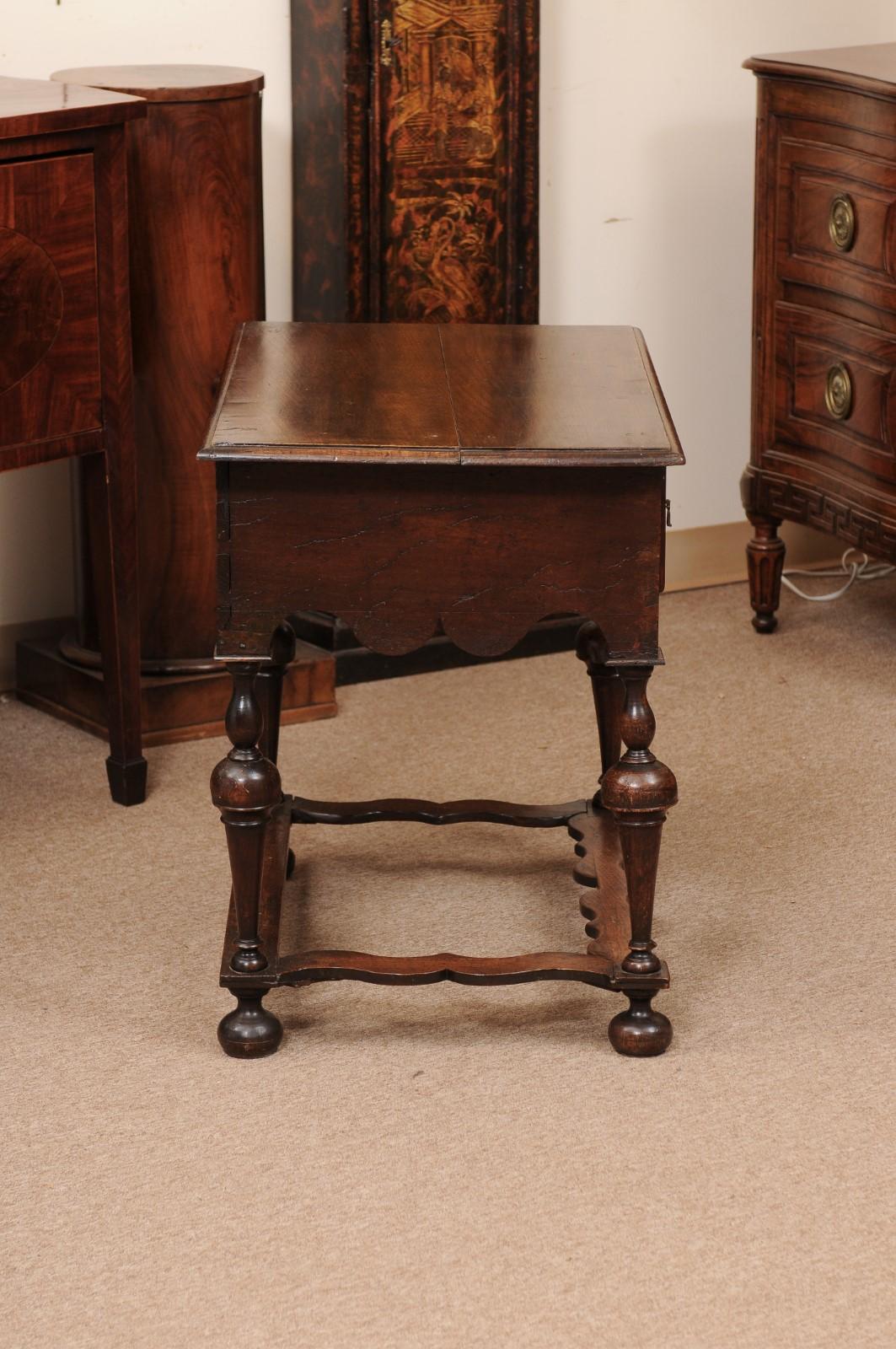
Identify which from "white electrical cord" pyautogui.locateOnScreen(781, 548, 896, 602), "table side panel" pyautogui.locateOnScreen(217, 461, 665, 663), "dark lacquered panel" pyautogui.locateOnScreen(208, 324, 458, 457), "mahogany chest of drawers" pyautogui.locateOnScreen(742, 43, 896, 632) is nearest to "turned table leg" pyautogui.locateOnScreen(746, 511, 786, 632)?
"mahogany chest of drawers" pyautogui.locateOnScreen(742, 43, 896, 632)

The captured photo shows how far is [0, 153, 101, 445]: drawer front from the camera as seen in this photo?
2.22 m

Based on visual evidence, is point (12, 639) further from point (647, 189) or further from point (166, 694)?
point (647, 189)

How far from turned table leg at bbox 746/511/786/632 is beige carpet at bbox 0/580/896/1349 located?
21.1 inches

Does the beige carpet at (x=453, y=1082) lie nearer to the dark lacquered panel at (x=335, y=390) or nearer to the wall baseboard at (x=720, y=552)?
the dark lacquered panel at (x=335, y=390)

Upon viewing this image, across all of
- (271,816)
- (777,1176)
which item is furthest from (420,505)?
(777,1176)

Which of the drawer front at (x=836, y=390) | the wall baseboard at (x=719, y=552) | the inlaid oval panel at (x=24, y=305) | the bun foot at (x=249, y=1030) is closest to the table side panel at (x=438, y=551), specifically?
the bun foot at (x=249, y=1030)

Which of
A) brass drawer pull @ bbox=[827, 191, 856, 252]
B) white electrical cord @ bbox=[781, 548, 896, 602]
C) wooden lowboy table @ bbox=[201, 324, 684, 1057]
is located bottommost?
white electrical cord @ bbox=[781, 548, 896, 602]

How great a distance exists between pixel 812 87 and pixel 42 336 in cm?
145

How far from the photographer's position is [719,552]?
3.73 metres

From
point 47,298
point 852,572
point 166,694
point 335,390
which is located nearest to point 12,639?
point 166,694

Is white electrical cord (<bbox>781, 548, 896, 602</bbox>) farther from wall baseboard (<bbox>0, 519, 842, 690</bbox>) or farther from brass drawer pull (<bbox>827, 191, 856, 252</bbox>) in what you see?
brass drawer pull (<bbox>827, 191, 856, 252</bbox>)

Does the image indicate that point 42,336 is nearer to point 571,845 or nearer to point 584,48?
point 571,845

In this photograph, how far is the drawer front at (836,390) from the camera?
116 inches

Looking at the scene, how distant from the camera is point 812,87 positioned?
2982 millimetres
